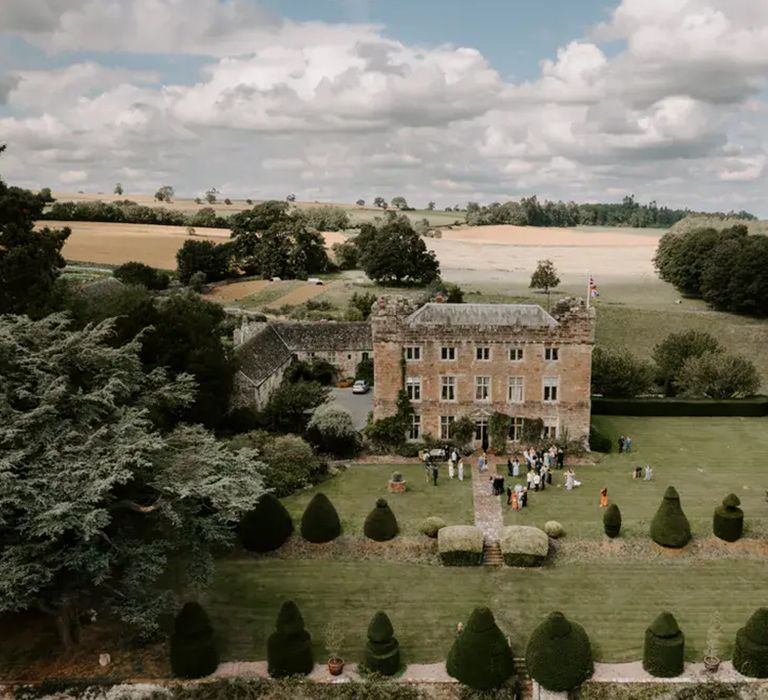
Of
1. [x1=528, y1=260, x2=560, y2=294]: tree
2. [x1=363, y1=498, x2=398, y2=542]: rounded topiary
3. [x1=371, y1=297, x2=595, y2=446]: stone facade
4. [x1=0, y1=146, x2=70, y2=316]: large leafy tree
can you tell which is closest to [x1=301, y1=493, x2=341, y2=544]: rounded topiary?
[x1=363, y1=498, x2=398, y2=542]: rounded topiary

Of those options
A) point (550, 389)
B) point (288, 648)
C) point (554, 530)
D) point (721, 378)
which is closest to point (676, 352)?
point (721, 378)

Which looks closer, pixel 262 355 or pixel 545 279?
pixel 262 355

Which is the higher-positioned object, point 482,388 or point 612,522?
point 482,388

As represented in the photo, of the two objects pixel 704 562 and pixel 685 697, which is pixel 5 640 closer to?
pixel 685 697

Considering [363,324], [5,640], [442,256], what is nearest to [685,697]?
[5,640]

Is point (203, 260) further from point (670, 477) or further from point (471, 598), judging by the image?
point (471, 598)

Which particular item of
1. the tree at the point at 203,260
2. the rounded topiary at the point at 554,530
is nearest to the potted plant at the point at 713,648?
the rounded topiary at the point at 554,530

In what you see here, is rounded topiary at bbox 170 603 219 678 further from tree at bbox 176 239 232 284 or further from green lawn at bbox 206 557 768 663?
tree at bbox 176 239 232 284
